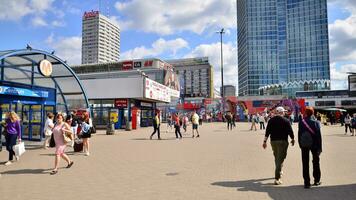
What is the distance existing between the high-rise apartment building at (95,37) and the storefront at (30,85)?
157 metres

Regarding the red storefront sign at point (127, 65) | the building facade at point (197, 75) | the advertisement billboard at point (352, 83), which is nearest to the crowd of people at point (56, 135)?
the advertisement billboard at point (352, 83)

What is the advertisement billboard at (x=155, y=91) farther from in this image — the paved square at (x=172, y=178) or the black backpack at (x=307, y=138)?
the black backpack at (x=307, y=138)

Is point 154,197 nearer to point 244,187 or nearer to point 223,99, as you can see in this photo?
point 244,187

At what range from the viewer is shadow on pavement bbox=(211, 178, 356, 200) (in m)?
5.54

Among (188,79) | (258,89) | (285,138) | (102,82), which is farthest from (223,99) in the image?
(188,79)

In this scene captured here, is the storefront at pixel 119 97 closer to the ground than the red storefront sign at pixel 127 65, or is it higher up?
closer to the ground

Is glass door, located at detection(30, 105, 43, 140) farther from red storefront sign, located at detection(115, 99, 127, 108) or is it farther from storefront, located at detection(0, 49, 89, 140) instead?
red storefront sign, located at detection(115, 99, 127, 108)

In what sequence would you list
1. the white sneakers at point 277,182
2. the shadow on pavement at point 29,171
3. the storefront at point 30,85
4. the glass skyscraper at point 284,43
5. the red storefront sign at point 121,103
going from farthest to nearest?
the glass skyscraper at point 284,43 → the red storefront sign at point 121,103 → the storefront at point 30,85 → the shadow on pavement at point 29,171 → the white sneakers at point 277,182

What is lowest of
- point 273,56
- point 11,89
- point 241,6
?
point 11,89

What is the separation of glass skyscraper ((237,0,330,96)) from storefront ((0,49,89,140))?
94.1 meters

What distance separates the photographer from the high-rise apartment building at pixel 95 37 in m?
170

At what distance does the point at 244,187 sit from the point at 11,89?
1080cm

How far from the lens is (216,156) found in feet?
35.4

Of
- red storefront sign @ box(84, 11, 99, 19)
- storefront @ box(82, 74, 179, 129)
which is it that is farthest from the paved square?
red storefront sign @ box(84, 11, 99, 19)
